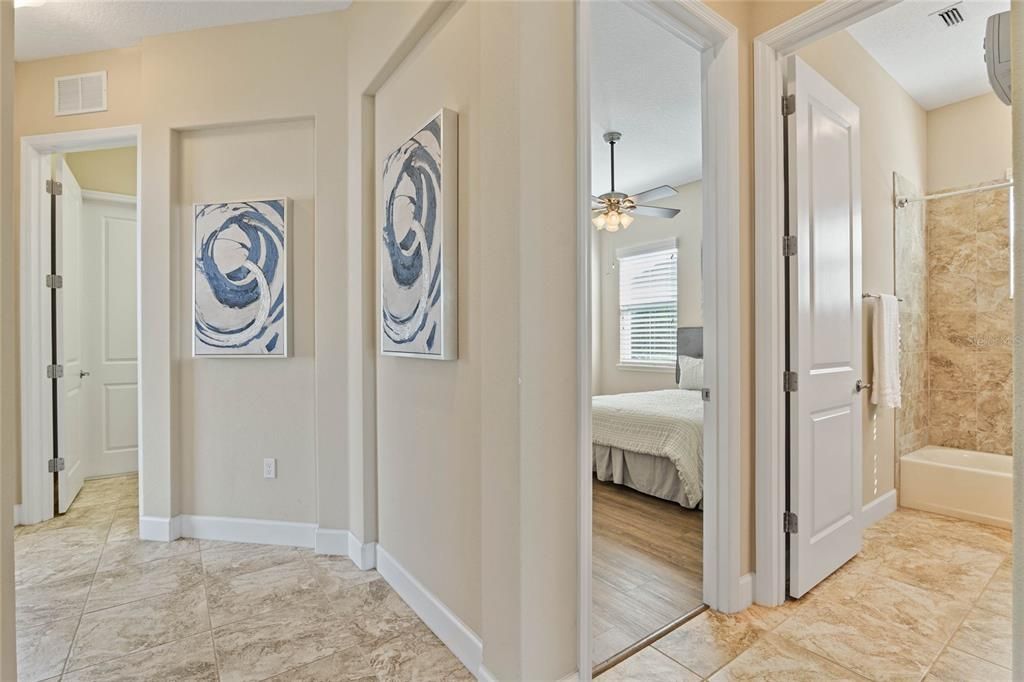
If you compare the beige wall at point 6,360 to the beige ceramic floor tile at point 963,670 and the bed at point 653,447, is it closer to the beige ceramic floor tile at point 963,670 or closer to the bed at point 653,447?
the beige ceramic floor tile at point 963,670

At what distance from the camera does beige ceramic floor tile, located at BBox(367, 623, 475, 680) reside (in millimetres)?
1795

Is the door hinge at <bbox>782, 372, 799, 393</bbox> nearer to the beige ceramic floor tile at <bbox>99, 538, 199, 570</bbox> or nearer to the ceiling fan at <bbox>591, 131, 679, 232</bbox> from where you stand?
the ceiling fan at <bbox>591, 131, 679, 232</bbox>

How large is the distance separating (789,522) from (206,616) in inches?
102

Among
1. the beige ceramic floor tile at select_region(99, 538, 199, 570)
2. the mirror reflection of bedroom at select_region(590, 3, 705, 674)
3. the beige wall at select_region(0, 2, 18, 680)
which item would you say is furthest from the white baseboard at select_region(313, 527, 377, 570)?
the beige wall at select_region(0, 2, 18, 680)

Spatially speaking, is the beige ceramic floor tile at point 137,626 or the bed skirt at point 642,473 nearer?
the beige ceramic floor tile at point 137,626

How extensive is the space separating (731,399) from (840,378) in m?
0.80

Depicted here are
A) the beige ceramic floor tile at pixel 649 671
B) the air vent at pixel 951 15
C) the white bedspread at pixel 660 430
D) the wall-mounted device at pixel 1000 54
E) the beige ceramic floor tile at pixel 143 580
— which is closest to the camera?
the wall-mounted device at pixel 1000 54

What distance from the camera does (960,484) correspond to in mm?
3312

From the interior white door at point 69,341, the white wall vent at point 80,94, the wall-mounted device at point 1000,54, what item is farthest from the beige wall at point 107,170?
the wall-mounted device at point 1000,54

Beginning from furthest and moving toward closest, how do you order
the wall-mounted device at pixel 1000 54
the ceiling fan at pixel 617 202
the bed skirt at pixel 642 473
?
the ceiling fan at pixel 617 202 < the bed skirt at pixel 642 473 < the wall-mounted device at pixel 1000 54

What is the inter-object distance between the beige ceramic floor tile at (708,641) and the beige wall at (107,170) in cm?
525

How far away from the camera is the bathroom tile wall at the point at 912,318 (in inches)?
141

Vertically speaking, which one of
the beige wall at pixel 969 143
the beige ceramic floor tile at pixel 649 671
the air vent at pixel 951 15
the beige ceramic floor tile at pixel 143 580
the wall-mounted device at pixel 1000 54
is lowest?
the beige ceramic floor tile at pixel 143 580

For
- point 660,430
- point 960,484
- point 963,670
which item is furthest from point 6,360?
point 960,484
